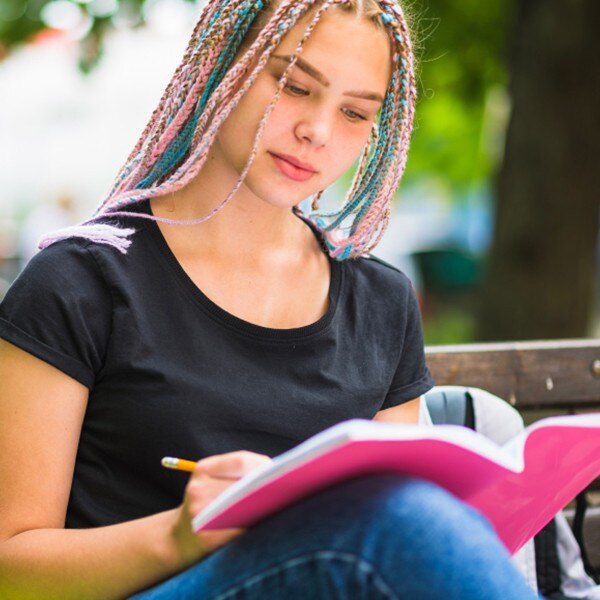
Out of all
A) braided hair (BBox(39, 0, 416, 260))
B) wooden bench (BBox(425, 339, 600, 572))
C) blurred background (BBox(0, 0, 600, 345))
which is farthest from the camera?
blurred background (BBox(0, 0, 600, 345))

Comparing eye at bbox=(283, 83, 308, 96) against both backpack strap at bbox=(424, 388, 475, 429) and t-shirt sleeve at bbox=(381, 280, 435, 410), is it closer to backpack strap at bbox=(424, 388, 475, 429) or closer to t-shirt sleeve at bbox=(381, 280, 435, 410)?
t-shirt sleeve at bbox=(381, 280, 435, 410)

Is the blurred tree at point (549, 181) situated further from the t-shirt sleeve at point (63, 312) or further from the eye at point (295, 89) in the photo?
the t-shirt sleeve at point (63, 312)

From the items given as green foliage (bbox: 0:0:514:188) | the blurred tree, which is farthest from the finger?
the blurred tree

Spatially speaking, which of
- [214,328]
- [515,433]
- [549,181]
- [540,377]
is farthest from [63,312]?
[549,181]

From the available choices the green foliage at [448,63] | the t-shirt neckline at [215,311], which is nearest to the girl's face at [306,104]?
the t-shirt neckline at [215,311]

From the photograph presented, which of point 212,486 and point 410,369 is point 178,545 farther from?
point 410,369

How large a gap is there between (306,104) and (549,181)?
424 centimetres

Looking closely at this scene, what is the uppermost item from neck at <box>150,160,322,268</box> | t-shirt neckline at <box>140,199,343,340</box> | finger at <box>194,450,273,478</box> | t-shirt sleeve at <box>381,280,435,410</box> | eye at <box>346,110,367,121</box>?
eye at <box>346,110,367,121</box>

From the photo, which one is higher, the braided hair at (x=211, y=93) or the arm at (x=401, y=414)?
the braided hair at (x=211, y=93)

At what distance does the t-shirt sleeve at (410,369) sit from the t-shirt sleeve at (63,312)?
0.65m

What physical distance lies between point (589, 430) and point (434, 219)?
1846cm

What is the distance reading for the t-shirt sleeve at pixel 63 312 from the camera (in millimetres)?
1715

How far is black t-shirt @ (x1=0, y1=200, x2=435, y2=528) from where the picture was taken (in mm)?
1753

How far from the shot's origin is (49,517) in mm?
1706
